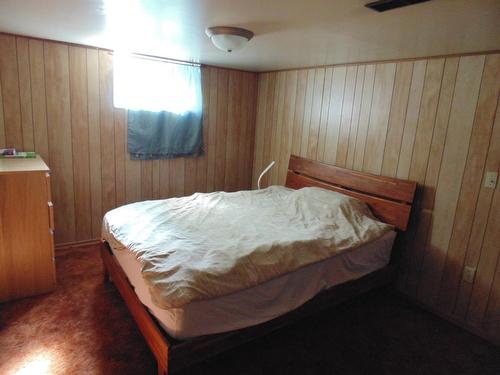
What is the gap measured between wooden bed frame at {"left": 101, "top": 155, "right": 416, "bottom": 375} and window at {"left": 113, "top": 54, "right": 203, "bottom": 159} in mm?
1277

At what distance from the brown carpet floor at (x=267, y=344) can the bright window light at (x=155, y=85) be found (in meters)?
1.95

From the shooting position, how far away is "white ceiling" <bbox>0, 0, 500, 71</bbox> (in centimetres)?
166

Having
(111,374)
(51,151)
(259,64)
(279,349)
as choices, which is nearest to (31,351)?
(111,374)

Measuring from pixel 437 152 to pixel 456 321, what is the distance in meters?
1.32

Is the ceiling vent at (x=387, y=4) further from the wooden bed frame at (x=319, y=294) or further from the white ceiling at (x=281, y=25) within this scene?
the wooden bed frame at (x=319, y=294)

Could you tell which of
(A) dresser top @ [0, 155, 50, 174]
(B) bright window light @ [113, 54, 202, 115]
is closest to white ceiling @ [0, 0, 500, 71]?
(B) bright window light @ [113, 54, 202, 115]

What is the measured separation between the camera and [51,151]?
318 centimetres

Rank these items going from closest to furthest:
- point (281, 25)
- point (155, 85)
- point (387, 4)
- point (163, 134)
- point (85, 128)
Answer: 1. point (387, 4)
2. point (281, 25)
3. point (85, 128)
4. point (155, 85)
5. point (163, 134)

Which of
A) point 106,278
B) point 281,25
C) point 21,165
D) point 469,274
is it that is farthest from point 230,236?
point 469,274

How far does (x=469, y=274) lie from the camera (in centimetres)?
246

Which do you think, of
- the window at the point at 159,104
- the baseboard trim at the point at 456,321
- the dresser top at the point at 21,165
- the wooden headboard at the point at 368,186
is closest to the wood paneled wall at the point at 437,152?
the baseboard trim at the point at 456,321

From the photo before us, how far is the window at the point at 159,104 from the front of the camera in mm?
3416

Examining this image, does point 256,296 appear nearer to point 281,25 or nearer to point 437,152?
point 281,25

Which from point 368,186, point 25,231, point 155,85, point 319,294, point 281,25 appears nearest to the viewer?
point 281,25
